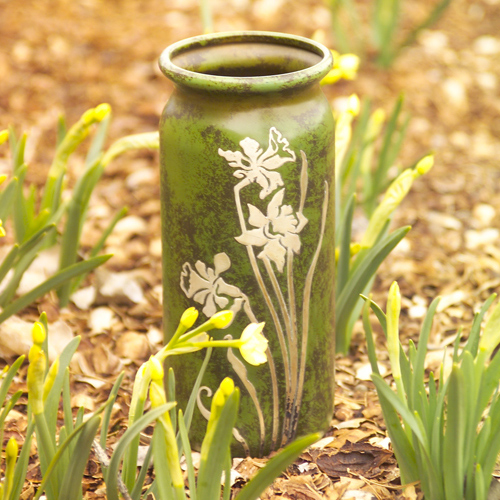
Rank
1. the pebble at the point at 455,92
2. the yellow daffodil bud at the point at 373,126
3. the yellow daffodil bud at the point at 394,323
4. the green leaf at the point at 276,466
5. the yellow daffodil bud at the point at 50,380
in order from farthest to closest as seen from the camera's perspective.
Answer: the pebble at the point at 455,92 < the yellow daffodil bud at the point at 373,126 < the yellow daffodil bud at the point at 394,323 < the yellow daffodil bud at the point at 50,380 < the green leaf at the point at 276,466

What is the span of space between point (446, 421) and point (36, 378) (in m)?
→ 0.69

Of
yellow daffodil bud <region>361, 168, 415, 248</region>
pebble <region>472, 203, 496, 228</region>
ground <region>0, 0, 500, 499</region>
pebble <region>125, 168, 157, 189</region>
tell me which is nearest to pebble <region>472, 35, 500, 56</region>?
ground <region>0, 0, 500, 499</region>

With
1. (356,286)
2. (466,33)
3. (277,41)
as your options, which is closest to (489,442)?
(356,286)

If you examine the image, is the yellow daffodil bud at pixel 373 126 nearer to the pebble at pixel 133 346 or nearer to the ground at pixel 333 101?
the ground at pixel 333 101

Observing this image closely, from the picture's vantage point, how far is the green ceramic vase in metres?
1.30

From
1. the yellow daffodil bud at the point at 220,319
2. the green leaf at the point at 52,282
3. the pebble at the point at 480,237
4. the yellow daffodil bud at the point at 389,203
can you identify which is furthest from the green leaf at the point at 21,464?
the pebble at the point at 480,237

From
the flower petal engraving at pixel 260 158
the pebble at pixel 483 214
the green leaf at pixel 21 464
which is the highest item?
the flower petal engraving at pixel 260 158

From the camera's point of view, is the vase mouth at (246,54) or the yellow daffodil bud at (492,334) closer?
the yellow daffodil bud at (492,334)

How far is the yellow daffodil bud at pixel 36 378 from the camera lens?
109 cm

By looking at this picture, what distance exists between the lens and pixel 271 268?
4.54 ft

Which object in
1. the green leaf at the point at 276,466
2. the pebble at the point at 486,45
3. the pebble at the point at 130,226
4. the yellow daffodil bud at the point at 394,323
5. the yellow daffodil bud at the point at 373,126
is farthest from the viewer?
the pebble at the point at 486,45

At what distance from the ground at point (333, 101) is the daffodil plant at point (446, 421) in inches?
6.0

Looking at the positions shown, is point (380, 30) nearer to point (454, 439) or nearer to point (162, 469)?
point (454, 439)

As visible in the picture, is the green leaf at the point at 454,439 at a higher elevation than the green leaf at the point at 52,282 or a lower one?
lower
